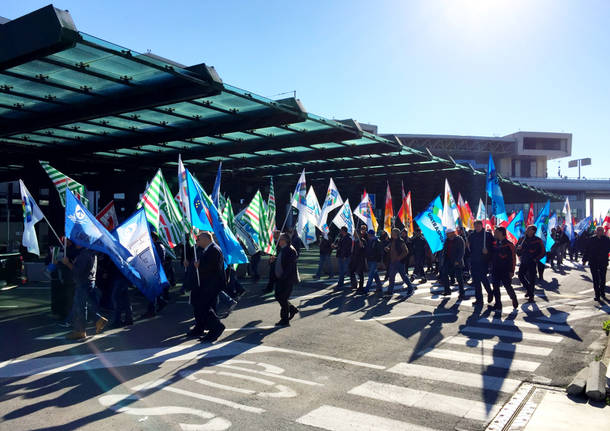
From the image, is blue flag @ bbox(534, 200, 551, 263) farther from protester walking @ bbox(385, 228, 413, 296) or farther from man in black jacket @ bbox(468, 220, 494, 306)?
man in black jacket @ bbox(468, 220, 494, 306)

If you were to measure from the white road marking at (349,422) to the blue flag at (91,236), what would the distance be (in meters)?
4.04

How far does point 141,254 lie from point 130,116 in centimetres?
A: 798

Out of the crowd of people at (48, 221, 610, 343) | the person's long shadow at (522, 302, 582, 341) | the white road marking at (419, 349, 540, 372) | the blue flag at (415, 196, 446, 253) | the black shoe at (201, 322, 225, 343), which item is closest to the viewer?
the white road marking at (419, 349, 540, 372)

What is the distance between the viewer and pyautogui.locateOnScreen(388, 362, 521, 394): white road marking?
19.6 ft

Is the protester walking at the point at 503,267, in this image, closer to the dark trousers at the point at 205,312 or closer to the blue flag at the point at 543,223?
the dark trousers at the point at 205,312

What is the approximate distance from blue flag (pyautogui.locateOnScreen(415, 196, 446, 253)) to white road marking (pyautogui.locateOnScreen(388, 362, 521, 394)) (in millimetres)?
6107

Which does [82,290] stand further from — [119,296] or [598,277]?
[598,277]

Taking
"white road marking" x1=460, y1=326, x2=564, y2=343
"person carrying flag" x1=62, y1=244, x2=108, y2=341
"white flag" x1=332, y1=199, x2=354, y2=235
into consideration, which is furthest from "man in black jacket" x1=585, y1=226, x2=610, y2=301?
"person carrying flag" x1=62, y1=244, x2=108, y2=341

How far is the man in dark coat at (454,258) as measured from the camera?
40.6 ft

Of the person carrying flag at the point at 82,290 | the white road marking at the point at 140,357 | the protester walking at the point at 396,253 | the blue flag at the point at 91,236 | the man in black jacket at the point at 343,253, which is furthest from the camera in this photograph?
the man in black jacket at the point at 343,253

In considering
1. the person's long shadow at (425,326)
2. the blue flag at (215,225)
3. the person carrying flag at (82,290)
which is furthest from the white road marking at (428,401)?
the person carrying flag at (82,290)

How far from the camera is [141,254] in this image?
818cm

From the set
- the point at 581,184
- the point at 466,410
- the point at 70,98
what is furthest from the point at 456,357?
the point at 581,184

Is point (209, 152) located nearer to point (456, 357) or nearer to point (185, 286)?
point (185, 286)
